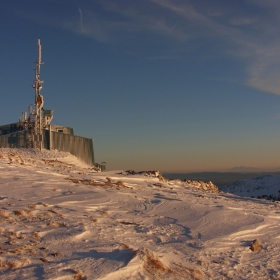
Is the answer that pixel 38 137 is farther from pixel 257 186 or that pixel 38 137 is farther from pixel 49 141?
pixel 257 186

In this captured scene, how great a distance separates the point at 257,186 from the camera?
3875 cm

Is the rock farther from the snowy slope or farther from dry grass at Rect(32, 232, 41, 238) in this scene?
the snowy slope

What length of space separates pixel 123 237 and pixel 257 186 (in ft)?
116

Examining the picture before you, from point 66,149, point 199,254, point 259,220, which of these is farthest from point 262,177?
→ point 199,254

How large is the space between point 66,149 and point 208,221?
20.0 m

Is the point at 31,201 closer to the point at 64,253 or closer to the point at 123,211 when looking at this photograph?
the point at 123,211

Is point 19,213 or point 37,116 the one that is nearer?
point 19,213

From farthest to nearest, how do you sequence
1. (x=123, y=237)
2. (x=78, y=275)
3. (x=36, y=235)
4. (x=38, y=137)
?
(x=38, y=137) → (x=123, y=237) → (x=36, y=235) → (x=78, y=275)

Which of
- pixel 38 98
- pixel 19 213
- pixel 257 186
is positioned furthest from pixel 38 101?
pixel 257 186

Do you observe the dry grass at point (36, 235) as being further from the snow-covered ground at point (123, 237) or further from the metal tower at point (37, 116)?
the metal tower at point (37, 116)

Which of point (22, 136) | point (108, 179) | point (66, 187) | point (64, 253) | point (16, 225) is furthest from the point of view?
point (22, 136)

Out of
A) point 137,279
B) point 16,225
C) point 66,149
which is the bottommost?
point 137,279

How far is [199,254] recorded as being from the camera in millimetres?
5582

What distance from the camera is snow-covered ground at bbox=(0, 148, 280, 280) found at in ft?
15.3
